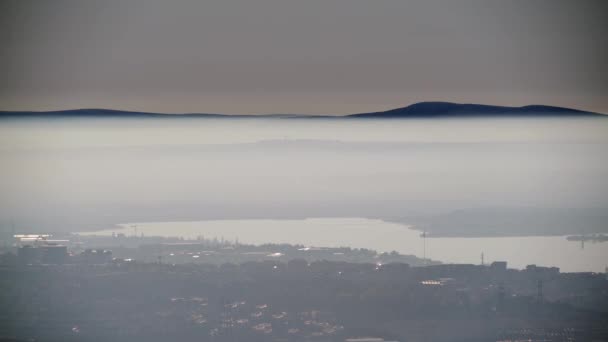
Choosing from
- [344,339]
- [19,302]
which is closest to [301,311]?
[344,339]

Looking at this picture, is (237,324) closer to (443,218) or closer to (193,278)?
(193,278)

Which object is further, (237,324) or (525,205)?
(525,205)

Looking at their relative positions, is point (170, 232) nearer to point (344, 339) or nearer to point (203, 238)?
point (203, 238)

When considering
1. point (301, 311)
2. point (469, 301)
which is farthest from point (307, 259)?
point (469, 301)

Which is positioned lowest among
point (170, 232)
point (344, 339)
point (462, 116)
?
point (344, 339)

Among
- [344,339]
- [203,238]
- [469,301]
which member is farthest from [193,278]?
[469,301]

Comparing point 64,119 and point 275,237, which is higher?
point 64,119

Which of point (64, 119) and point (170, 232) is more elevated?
point (64, 119)
